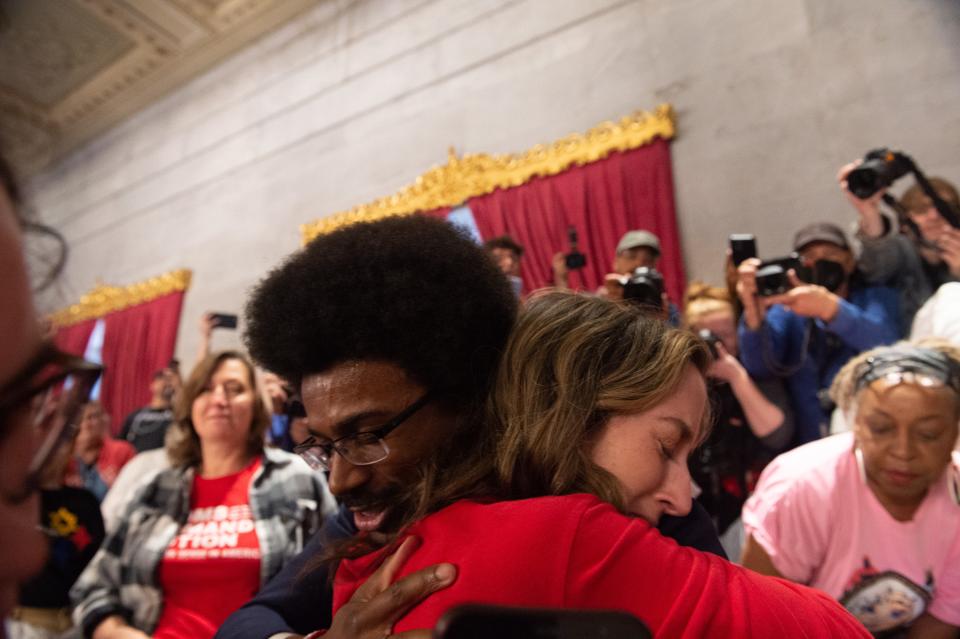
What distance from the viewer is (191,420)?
2.35m

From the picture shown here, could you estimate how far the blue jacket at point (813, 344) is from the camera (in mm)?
2285

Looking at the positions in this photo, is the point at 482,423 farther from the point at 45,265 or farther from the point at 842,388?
the point at 842,388

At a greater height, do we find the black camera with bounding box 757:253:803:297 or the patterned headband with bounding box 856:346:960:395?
the black camera with bounding box 757:253:803:297

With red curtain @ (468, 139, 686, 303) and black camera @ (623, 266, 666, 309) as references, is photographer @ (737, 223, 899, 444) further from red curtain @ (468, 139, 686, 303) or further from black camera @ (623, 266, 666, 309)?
red curtain @ (468, 139, 686, 303)

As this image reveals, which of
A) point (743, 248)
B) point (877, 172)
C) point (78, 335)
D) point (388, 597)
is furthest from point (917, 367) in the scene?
point (78, 335)

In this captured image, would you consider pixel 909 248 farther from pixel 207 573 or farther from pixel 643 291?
pixel 207 573

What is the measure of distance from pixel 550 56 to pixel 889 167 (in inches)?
113

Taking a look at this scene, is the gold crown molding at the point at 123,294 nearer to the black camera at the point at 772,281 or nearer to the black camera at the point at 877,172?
the black camera at the point at 772,281

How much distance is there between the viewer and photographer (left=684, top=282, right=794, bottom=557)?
2.16 m

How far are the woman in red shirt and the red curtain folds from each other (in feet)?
20.9

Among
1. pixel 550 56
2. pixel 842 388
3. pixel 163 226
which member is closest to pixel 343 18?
pixel 550 56

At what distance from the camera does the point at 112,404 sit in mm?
7035

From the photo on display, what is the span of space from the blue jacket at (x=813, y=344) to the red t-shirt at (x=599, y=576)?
173cm

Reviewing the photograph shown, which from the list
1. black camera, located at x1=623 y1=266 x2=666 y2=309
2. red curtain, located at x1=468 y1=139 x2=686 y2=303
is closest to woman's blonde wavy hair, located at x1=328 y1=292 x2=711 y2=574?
black camera, located at x1=623 y1=266 x2=666 y2=309
